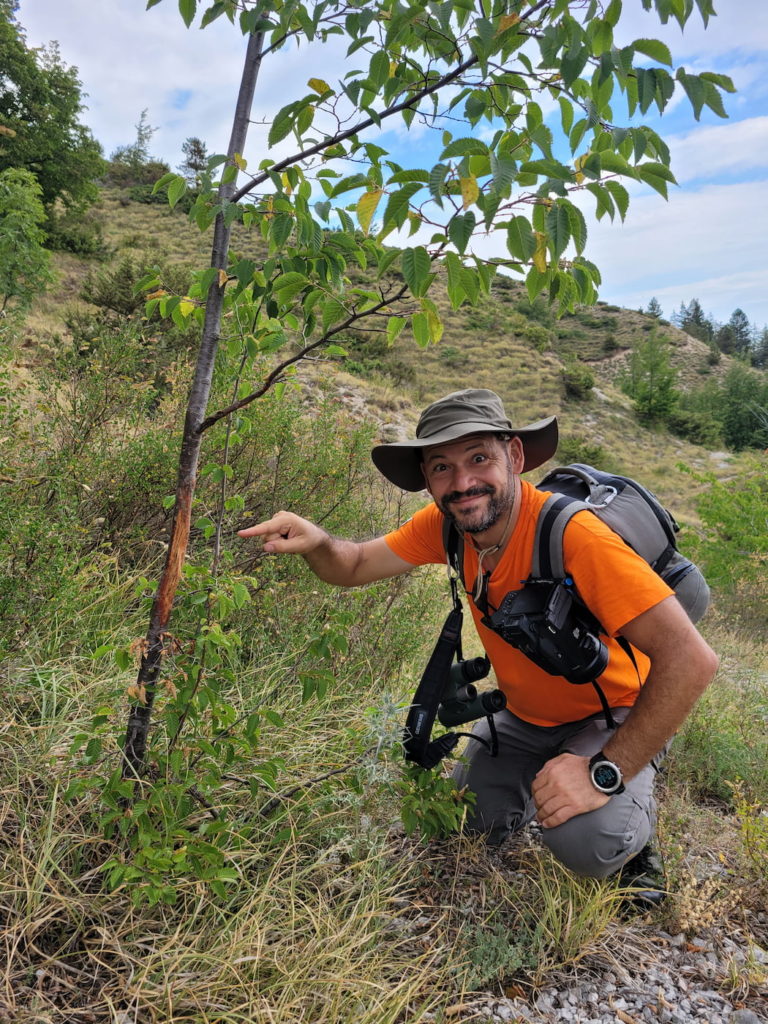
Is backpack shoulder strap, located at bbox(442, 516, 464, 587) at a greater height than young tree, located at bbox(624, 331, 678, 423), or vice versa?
young tree, located at bbox(624, 331, 678, 423)

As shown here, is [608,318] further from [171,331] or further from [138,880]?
[138,880]

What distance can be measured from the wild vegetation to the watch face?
0.38 meters

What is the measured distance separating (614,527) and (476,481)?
1.68 ft

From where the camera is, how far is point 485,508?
7.30ft

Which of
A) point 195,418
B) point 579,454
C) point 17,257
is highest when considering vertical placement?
point 17,257

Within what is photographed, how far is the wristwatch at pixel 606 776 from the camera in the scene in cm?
204

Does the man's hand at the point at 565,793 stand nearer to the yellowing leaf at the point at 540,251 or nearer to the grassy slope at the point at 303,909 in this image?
the grassy slope at the point at 303,909

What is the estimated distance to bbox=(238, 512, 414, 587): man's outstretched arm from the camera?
2.24m

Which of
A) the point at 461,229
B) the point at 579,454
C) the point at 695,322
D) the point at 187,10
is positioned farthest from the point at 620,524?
the point at 695,322

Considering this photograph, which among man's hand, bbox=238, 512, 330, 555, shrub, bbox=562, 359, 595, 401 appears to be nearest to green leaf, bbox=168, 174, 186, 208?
man's hand, bbox=238, 512, 330, 555

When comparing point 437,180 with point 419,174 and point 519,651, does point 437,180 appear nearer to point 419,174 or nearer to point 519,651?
point 419,174

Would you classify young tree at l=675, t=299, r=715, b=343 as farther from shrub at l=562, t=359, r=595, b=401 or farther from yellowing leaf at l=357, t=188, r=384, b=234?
yellowing leaf at l=357, t=188, r=384, b=234

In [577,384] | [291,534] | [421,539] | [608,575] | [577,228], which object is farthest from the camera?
[577,384]

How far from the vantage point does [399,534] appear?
108 inches
